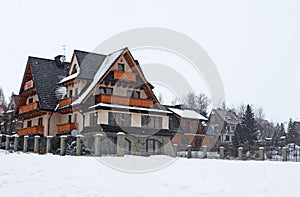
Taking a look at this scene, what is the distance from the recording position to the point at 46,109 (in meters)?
37.1

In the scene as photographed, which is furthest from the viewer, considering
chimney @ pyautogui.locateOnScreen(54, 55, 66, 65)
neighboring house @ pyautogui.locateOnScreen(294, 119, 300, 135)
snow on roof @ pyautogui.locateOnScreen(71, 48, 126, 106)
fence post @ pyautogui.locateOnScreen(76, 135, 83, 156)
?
neighboring house @ pyautogui.locateOnScreen(294, 119, 300, 135)

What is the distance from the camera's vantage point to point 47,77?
130ft

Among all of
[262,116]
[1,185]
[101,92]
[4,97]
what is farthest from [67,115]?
[262,116]

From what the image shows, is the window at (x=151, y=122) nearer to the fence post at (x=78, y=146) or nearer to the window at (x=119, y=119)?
the window at (x=119, y=119)

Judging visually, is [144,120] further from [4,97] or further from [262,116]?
[262,116]

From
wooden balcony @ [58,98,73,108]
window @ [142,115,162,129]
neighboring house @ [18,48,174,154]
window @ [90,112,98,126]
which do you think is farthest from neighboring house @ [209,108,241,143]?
window @ [90,112,98,126]

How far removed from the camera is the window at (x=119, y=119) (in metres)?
34.2

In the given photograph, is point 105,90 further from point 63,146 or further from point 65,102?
point 63,146

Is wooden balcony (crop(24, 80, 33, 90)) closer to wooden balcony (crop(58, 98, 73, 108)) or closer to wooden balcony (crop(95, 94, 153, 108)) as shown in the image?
wooden balcony (crop(58, 98, 73, 108))

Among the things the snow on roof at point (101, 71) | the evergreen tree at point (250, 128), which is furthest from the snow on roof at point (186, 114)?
the snow on roof at point (101, 71)

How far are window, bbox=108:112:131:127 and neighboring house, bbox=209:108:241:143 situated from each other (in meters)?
32.1

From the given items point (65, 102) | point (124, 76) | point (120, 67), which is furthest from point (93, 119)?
point (120, 67)

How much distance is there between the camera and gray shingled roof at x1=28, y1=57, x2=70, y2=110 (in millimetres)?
37938

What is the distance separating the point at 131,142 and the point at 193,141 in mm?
20599
